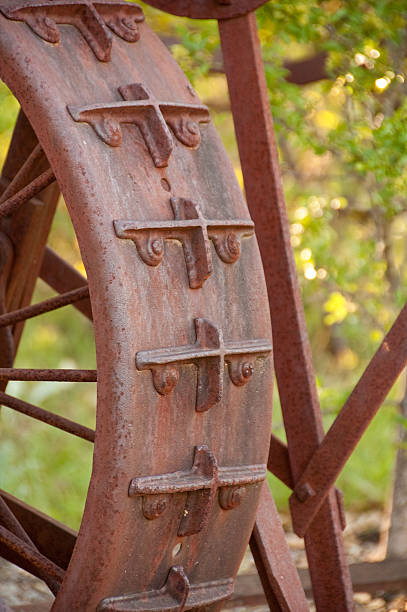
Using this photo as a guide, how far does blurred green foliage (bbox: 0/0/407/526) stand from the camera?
3.54 meters

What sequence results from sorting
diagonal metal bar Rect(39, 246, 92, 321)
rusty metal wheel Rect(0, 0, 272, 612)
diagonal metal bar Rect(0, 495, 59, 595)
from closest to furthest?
1. rusty metal wheel Rect(0, 0, 272, 612)
2. diagonal metal bar Rect(0, 495, 59, 595)
3. diagonal metal bar Rect(39, 246, 92, 321)

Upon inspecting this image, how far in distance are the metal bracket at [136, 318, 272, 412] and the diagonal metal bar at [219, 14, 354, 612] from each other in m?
0.45

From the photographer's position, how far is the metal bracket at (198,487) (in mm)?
Result: 1854

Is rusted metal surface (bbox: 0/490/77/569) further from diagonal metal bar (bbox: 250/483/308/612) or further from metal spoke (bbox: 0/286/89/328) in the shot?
metal spoke (bbox: 0/286/89/328)

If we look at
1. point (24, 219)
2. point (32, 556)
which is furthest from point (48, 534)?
point (24, 219)

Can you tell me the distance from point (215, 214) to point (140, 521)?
75 centimetres

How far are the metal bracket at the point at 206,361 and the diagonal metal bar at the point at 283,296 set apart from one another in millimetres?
449

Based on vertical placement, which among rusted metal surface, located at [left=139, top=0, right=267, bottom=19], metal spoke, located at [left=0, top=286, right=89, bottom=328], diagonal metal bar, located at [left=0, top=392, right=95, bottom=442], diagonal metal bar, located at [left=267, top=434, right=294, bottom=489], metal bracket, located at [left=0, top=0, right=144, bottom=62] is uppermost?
rusted metal surface, located at [left=139, top=0, right=267, bottom=19]

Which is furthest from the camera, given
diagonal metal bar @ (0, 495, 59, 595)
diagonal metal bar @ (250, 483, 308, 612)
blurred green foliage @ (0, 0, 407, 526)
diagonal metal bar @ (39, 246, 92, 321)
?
blurred green foliage @ (0, 0, 407, 526)

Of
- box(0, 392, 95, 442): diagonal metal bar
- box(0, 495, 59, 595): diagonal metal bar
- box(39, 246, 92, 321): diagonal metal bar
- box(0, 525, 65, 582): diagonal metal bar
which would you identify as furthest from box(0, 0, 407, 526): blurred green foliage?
box(0, 525, 65, 582): diagonal metal bar

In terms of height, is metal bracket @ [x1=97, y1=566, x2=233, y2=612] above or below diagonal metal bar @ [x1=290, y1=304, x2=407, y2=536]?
below

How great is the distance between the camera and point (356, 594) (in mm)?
3496

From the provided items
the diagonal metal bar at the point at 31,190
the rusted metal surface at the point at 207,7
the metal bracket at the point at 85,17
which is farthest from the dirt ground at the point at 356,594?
the rusted metal surface at the point at 207,7

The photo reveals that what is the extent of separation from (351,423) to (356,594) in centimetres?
136
